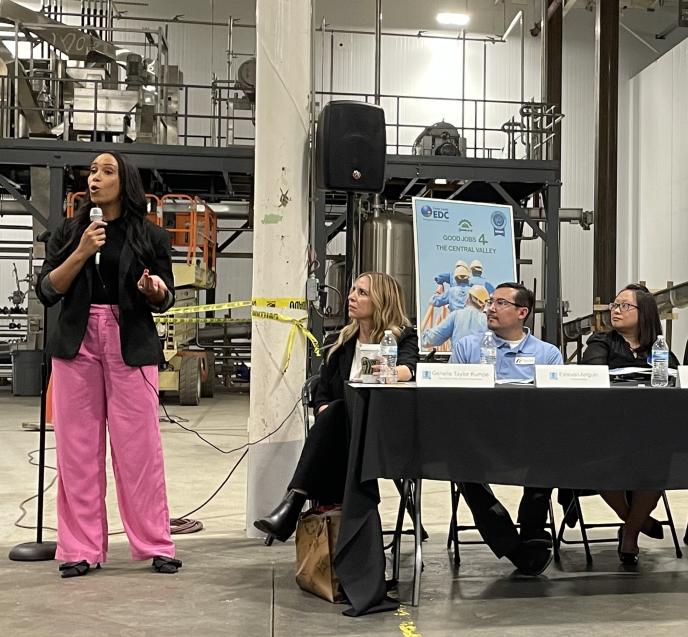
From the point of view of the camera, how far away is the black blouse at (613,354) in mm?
3885

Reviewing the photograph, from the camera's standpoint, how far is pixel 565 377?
309 centimetres

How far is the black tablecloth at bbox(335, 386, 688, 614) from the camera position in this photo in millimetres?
2949

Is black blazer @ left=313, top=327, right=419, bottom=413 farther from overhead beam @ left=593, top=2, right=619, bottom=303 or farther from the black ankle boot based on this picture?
overhead beam @ left=593, top=2, right=619, bottom=303

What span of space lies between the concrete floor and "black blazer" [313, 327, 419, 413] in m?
0.69

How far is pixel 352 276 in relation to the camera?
4.23 metres

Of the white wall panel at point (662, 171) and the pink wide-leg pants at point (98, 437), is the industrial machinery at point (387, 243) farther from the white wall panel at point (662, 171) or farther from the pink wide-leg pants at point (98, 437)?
the pink wide-leg pants at point (98, 437)

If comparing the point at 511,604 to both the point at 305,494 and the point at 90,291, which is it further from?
the point at 90,291

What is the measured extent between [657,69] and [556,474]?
14287 mm

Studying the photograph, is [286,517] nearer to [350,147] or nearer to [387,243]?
[350,147]

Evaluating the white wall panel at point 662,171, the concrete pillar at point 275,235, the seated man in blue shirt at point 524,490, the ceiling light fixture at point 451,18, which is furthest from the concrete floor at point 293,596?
the ceiling light fixture at point 451,18

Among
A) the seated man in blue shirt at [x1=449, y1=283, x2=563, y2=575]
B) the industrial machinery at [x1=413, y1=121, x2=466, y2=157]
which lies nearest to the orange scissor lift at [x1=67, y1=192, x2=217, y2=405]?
the industrial machinery at [x1=413, y1=121, x2=466, y2=157]

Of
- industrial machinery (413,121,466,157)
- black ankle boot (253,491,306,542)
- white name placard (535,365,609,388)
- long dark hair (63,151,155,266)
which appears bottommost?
black ankle boot (253,491,306,542)

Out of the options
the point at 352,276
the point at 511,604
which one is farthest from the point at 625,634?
the point at 352,276

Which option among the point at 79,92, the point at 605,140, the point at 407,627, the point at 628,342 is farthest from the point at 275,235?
the point at 605,140
